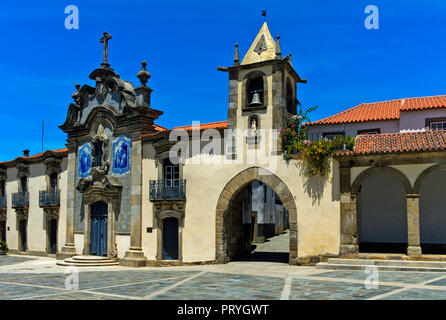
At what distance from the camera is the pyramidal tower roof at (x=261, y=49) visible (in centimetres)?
2136

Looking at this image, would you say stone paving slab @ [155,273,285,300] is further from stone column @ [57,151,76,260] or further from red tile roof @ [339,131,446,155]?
stone column @ [57,151,76,260]

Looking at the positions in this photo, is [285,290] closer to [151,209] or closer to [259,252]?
[151,209]

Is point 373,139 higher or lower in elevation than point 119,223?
higher

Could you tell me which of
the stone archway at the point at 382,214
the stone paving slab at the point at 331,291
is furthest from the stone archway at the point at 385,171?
the stone paving slab at the point at 331,291

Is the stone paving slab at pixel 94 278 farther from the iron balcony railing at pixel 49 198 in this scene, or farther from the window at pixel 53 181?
the window at pixel 53 181

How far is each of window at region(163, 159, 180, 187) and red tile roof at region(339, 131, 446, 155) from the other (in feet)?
25.1

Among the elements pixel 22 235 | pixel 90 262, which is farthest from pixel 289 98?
pixel 22 235

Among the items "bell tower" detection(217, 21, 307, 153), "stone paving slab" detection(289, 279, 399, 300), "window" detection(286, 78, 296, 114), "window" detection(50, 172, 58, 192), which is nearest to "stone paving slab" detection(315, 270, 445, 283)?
"stone paving slab" detection(289, 279, 399, 300)

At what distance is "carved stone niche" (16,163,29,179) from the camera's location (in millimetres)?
31328

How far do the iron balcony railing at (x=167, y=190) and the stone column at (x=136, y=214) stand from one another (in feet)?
2.98

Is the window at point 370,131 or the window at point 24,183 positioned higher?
the window at point 370,131
